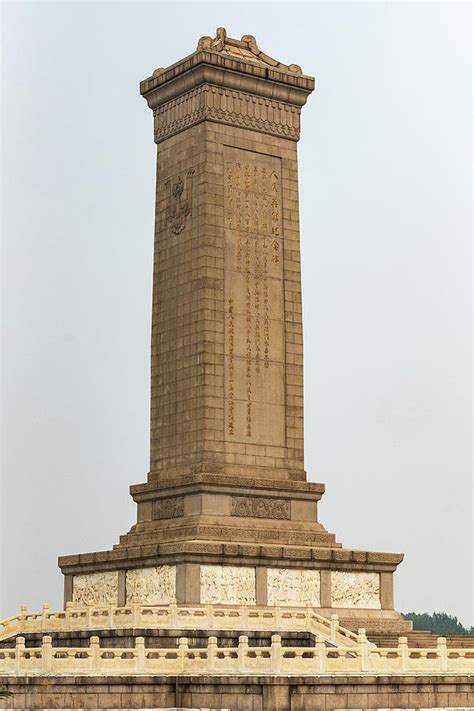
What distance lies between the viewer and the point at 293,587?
113 feet

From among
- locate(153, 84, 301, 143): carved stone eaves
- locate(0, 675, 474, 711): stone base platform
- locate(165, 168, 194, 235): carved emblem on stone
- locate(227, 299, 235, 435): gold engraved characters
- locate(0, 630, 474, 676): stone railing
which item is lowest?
locate(0, 675, 474, 711): stone base platform

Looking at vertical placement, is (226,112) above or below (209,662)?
above

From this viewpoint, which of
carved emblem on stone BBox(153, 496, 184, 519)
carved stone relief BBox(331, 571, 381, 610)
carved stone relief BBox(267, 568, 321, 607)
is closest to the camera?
carved stone relief BBox(267, 568, 321, 607)

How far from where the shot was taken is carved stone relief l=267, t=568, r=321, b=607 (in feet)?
112

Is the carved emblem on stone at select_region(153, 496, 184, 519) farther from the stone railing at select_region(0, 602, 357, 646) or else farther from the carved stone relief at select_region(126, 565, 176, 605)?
Result: the stone railing at select_region(0, 602, 357, 646)

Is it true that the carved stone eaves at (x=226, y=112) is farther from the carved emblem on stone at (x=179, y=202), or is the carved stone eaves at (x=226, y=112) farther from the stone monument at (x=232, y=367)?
the carved emblem on stone at (x=179, y=202)

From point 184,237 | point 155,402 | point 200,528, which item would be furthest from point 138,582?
point 184,237

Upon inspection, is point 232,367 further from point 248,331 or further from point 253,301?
point 253,301

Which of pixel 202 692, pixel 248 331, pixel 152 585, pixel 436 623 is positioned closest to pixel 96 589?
pixel 152 585

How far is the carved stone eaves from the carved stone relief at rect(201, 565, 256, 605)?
34.3 ft

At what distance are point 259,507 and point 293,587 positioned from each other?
6.91ft

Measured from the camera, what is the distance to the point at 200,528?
111 feet

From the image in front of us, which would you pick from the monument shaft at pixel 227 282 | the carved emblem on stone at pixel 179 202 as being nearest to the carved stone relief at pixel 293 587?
the monument shaft at pixel 227 282

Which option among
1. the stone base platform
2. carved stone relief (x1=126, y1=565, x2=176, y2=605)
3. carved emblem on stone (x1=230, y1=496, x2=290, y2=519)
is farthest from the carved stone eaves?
the stone base platform
